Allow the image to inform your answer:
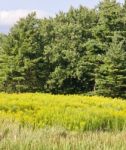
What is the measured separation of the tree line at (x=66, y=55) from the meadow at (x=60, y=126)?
84.4 ft

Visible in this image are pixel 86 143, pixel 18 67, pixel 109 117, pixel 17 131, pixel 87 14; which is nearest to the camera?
pixel 86 143

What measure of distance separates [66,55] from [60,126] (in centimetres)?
3332

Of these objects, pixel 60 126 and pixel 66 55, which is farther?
pixel 66 55

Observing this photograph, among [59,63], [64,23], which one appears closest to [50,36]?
[64,23]

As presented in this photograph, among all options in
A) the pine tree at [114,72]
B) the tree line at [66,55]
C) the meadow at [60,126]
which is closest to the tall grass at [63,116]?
the meadow at [60,126]

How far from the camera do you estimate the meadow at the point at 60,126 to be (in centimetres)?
566

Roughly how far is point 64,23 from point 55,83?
7735 mm

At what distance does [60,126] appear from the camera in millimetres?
8688

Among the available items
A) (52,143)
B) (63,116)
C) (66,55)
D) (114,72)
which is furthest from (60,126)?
(66,55)

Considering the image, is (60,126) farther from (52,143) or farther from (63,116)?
(52,143)

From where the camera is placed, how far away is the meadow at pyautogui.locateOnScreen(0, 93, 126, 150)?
18.6 ft

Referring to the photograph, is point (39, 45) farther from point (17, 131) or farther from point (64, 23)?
point (17, 131)

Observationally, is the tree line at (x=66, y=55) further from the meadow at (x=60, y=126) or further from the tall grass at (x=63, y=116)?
the tall grass at (x=63, y=116)

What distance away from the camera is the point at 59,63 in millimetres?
42875
